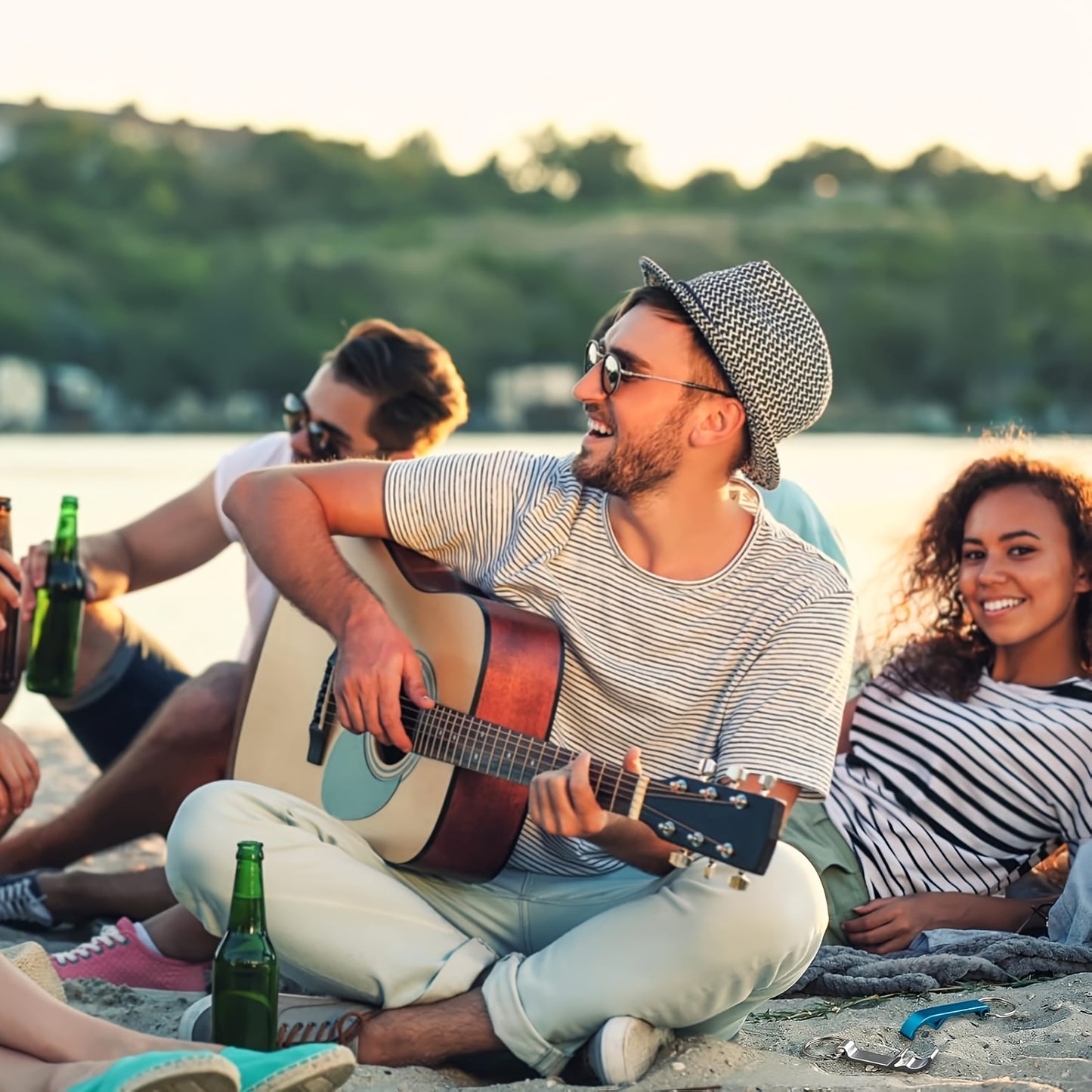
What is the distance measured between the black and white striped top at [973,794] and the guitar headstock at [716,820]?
122cm

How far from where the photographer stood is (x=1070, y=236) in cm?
8531

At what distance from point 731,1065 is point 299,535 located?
129cm

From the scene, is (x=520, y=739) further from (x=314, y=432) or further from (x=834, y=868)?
(x=314, y=432)

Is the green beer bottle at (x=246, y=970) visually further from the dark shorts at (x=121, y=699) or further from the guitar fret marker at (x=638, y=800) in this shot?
the dark shorts at (x=121, y=699)

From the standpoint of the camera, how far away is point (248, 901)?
280 centimetres

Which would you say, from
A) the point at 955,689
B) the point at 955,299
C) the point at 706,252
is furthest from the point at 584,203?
the point at 955,689

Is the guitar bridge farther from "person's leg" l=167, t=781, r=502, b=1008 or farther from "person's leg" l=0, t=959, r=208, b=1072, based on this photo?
"person's leg" l=0, t=959, r=208, b=1072

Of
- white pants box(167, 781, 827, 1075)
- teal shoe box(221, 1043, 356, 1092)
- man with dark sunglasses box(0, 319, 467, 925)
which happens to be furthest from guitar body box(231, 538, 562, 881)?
teal shoe box(221, 1043, 356, 1092)

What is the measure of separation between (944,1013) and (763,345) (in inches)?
52.8

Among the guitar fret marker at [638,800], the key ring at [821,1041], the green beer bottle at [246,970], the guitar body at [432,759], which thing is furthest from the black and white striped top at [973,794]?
the green beer bottle at [246,970]

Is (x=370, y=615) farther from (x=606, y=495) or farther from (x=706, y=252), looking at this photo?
(x=706, y=252)

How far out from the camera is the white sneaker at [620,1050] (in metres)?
2.93

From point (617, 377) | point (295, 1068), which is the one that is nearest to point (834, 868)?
point (617, 377)

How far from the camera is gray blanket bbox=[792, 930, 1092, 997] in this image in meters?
3.56
